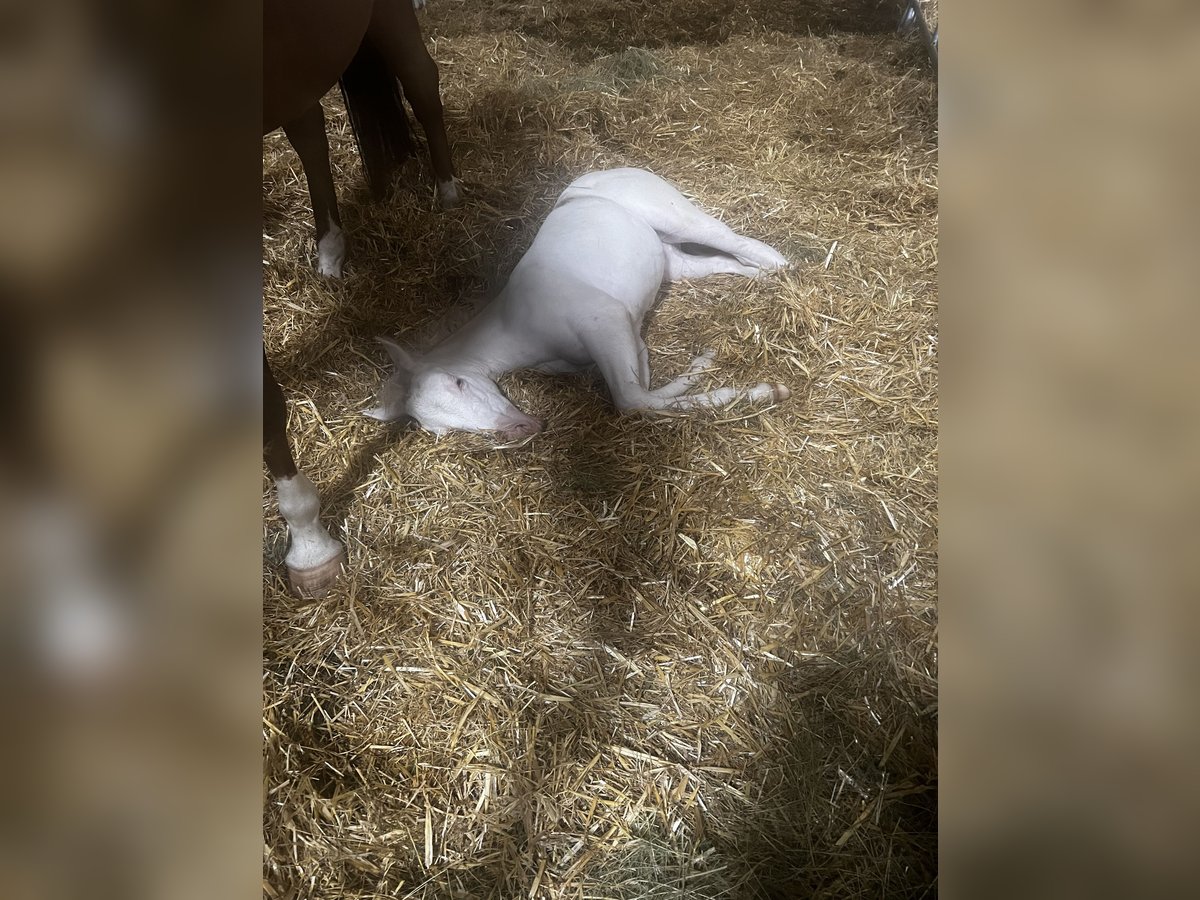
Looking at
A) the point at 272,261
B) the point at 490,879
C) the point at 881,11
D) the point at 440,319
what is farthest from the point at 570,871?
the point at 881,11

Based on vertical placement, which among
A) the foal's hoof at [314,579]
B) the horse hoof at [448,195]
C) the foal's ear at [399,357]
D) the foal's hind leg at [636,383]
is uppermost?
the horse hoof at [448,195]

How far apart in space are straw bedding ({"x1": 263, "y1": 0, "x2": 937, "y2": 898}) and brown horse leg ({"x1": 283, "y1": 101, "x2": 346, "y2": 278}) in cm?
7

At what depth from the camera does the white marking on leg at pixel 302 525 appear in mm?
1233

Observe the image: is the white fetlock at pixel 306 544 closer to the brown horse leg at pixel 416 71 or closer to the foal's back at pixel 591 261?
the foal's back at pixel 591 261

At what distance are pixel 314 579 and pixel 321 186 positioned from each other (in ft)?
3.81

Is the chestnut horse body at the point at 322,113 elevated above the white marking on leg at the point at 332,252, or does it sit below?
above

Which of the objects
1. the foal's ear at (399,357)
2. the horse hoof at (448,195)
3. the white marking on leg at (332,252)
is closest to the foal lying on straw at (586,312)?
the foal's ear at (399,357)

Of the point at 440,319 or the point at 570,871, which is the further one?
the point at 440,319

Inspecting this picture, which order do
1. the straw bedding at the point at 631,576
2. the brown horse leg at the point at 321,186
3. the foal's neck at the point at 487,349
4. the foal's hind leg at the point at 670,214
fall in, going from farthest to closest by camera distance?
the foal's hind leg at the point at 670,214 → the brown horse leg at the point at 321,186 → the foal's neck at the point at 487,349 → the straw bedding at the point at 631,576

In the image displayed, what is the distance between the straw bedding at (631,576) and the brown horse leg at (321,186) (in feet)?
0.23
